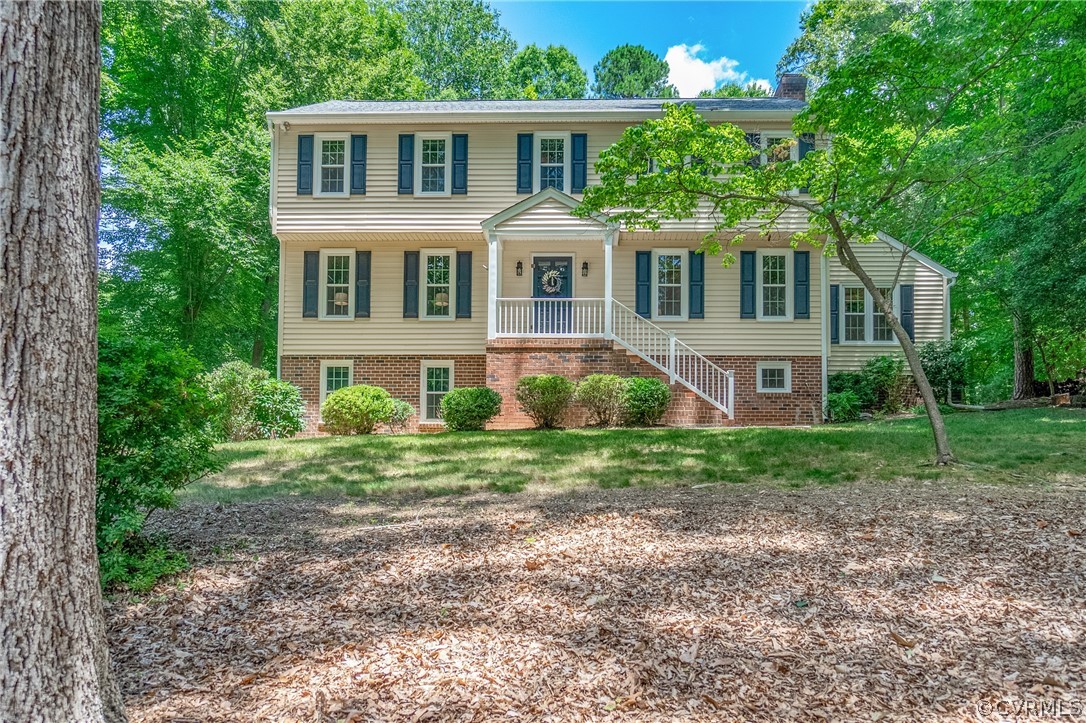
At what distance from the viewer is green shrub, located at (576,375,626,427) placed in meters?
11.1

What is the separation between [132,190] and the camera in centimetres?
1577

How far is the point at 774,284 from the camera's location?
45.1ft

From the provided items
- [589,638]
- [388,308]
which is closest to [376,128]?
[388,308]

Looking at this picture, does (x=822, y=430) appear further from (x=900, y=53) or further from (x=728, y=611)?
(x=728, y=611)

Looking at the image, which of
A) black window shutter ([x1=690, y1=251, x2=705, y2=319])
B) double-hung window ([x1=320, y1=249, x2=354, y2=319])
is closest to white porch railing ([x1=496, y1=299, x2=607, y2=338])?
black window shutter ([x1=690, y1=251, x2=705, y2=319])

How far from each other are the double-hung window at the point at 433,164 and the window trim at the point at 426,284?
4.26ft

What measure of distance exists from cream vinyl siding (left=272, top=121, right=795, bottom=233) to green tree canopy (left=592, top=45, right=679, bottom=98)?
70.8ft

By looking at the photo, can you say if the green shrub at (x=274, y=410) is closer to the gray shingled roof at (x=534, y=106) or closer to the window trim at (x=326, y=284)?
the window trim at (x=326, y=284)

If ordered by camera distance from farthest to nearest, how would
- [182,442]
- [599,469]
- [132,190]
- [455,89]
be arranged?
[455,89]
[132,190]
[599,469]
[182,442]

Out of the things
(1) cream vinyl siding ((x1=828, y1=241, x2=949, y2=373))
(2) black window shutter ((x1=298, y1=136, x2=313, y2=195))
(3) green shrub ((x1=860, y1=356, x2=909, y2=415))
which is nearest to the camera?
(3) green shrub ((x1=860, y1=356, x2=909, y2=415))

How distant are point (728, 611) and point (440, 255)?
12072 mm

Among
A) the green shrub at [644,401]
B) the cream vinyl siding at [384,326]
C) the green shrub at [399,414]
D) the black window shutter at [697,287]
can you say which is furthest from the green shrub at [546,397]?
the black window shutter at [697,287]

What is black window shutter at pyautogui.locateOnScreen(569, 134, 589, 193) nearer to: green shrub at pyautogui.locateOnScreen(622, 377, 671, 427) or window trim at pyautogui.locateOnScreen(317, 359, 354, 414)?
green shrub at pyautogui.locateOnScreen(622, 377, 671, 427)

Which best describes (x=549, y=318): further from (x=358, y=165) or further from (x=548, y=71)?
(x=548, y=71)
